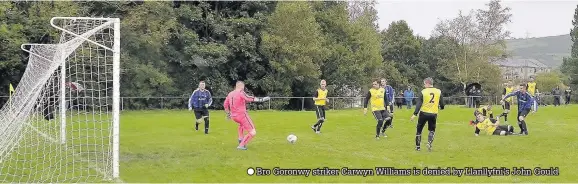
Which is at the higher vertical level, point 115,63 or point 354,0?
point 354,0

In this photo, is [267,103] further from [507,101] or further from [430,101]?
[430,101]

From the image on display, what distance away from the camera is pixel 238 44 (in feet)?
153

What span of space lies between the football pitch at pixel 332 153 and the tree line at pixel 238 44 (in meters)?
18.2

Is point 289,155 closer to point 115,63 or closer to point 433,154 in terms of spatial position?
point 433,154

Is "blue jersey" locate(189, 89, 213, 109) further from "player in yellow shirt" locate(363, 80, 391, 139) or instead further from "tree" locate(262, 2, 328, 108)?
"tree" locate(262, 2, 328, 108)

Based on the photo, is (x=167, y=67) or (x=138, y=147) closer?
(x=138, y=147)

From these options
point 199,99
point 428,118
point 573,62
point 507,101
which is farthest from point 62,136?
point 573,62

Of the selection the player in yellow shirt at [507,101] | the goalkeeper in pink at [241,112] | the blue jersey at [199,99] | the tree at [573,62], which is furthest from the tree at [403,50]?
the goalkeeper in pink at [241,112]

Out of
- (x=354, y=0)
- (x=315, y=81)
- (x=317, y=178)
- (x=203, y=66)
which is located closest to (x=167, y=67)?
(x=203, y=66)

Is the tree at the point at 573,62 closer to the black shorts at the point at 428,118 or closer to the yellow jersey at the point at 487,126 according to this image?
the yellow jersey at the point at 487,126

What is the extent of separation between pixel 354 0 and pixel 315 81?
18.0 meters

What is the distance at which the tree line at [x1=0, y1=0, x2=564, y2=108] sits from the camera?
37.3 meters

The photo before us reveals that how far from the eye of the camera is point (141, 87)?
4138cm

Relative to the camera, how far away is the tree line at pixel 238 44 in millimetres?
37312
